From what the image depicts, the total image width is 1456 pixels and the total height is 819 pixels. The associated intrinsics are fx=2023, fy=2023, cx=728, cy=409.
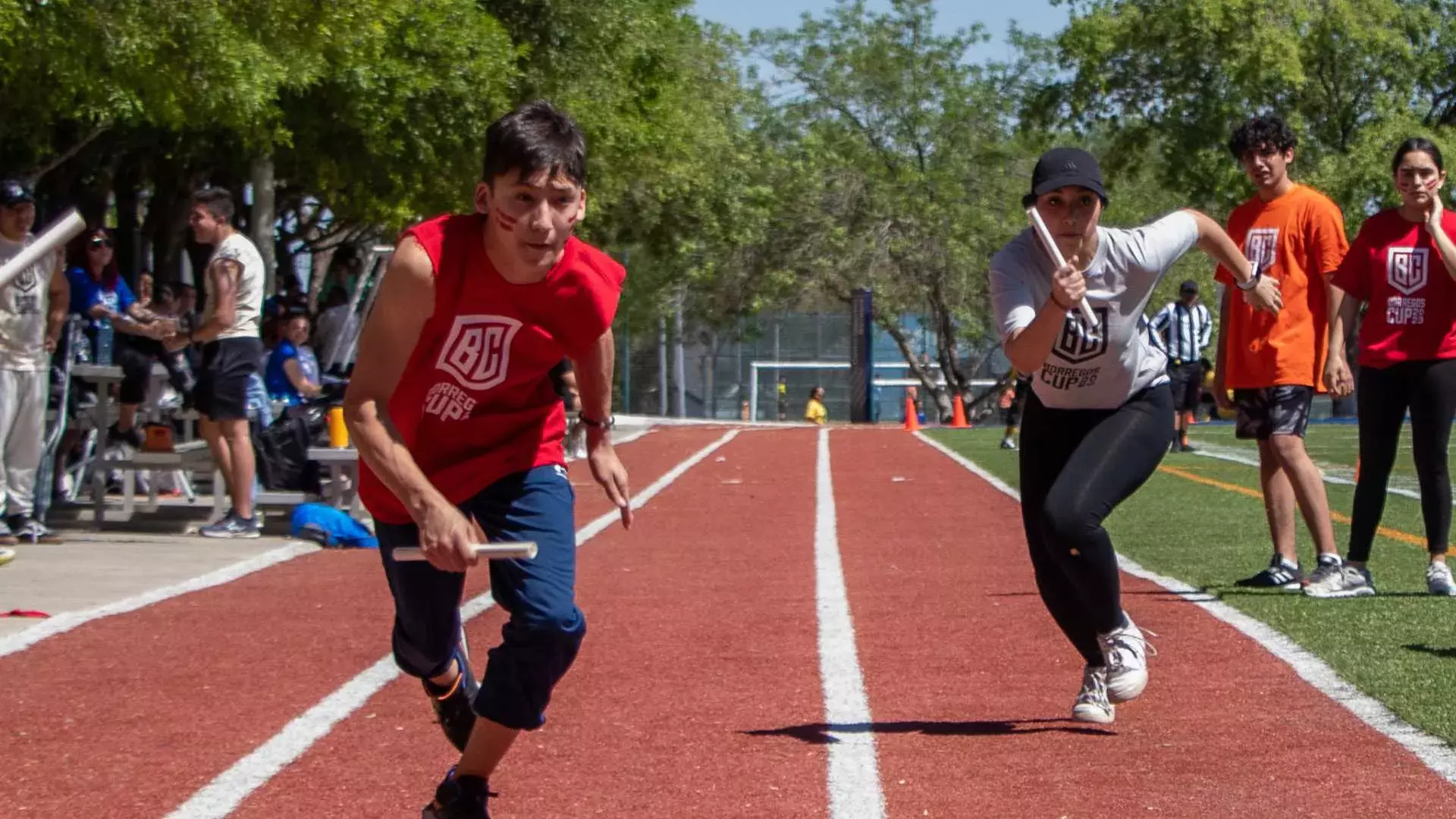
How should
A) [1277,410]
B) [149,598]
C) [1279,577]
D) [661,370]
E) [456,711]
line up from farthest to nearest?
[661,370], [149,598], [1279,577], [1277,410], [456,711]

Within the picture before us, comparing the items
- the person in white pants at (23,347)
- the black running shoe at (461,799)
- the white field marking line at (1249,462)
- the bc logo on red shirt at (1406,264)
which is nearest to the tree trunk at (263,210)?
the person in white pants at (23,347)

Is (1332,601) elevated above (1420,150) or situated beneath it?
situated beneath

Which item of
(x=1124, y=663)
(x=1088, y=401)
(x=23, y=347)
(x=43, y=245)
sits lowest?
(x=1124, y=663)

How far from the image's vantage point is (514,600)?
15.5ft

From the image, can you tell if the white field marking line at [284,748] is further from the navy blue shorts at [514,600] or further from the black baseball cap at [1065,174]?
the black baseball cap at [1065,174]

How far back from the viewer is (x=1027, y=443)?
6488 millimetres

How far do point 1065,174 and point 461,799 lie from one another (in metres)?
2.56

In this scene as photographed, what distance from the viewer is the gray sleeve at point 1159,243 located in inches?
242

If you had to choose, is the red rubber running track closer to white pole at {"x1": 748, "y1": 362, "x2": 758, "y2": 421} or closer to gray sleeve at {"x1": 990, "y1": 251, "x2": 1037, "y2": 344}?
gray sleeve at {"x1": 990, "y1": 251, "x2": 1037, "y2": 344}

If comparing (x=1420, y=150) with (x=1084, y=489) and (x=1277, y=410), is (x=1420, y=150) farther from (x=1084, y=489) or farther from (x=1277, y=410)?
(x=1084, y=489)

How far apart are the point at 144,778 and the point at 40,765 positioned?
1.34 ft

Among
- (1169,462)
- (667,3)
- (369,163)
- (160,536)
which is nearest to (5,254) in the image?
(160,536)

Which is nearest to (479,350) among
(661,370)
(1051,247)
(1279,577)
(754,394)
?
(1051,247)

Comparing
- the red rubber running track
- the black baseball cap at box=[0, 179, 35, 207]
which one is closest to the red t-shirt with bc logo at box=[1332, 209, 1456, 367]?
the red rubber running track
